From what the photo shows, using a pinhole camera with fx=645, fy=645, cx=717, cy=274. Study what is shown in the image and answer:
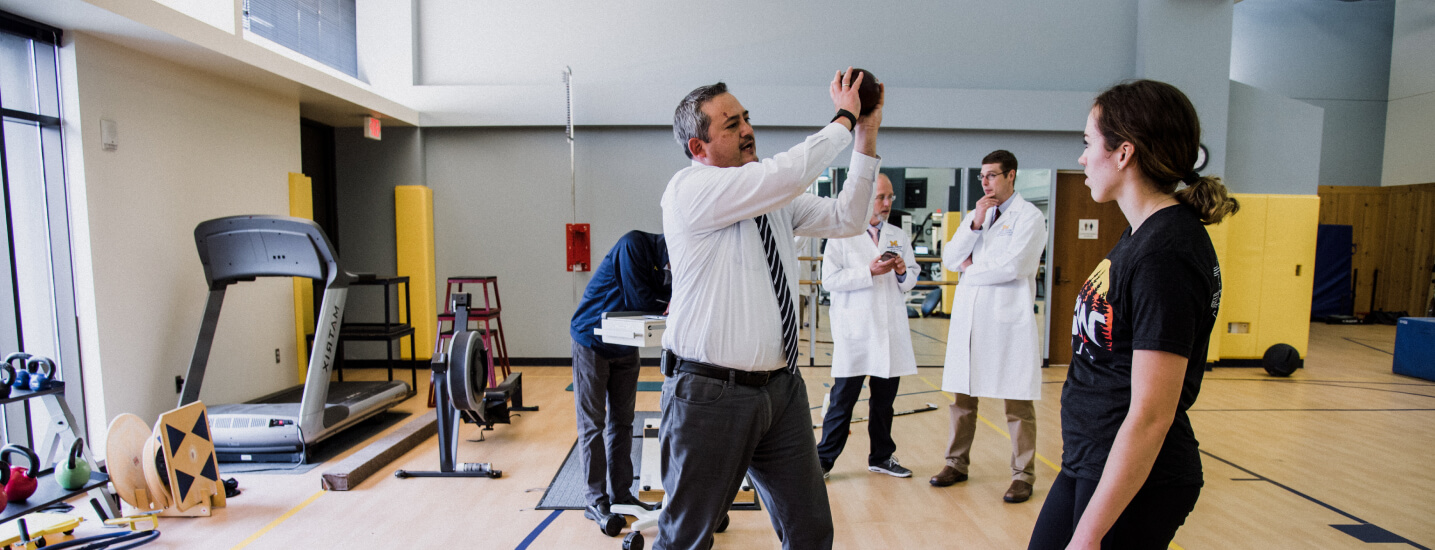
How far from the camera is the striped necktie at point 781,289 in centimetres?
161

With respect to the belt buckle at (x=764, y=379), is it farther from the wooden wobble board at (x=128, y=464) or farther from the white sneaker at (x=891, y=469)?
the wooden wobble board at (x=128, y=464)

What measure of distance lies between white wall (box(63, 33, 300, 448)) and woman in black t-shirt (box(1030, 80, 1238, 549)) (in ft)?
15.7

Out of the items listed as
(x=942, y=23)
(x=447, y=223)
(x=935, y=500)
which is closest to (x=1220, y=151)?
(x=942, y=23)

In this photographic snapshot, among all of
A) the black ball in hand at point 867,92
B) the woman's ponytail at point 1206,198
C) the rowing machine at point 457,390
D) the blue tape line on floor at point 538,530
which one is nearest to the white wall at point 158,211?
the rowing machine at point 457,390

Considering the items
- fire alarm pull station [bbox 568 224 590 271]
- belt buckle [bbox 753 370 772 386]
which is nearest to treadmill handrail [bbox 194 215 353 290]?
fire alarm pull station [bbox 568 224 590 271]

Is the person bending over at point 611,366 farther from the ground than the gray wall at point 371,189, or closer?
closer

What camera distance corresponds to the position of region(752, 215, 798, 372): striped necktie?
63.2 inches

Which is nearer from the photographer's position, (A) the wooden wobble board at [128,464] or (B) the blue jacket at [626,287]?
(B) the blue jacket at [626,287]

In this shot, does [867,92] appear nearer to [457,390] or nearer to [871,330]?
[871,330]

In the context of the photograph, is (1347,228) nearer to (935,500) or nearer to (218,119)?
(935,500)

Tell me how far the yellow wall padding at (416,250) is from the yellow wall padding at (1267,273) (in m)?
7.86

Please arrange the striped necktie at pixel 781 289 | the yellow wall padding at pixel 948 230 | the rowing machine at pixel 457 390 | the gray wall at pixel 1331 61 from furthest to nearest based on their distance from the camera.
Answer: the gray wall at pixel 1331 61 → the yellow wall padding at pixel 948 230 → the rowing machine at pixel 457 390 → the striped necktie at pixel 781 289

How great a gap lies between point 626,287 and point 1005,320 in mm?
1873

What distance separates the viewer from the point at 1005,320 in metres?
3.17
